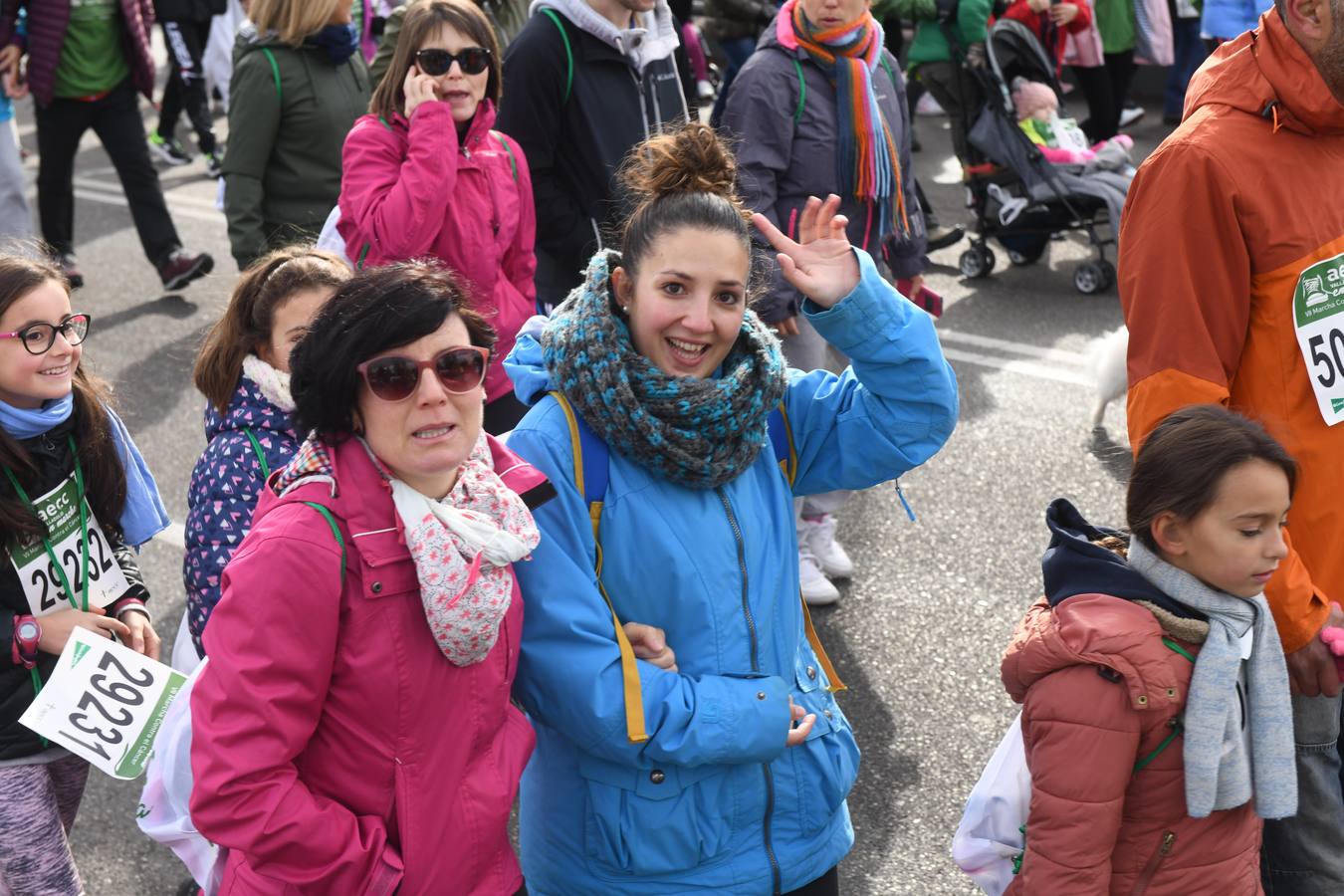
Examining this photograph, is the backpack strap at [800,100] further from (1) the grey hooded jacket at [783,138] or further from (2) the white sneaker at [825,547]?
(2) the white sneaker at [825,547]

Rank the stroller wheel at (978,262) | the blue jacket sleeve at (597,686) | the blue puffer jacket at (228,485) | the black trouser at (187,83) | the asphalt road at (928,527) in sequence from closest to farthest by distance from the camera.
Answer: the blue jacket sleeve at (597,686) → the blue puffer jacket at (228,485) → the asphalt road at (928,527) → the stroller wheel at (978,262) → the black trouser at (187,83)

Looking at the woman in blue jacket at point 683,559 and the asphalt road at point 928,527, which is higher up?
the woman in blue jacket at point 683,559

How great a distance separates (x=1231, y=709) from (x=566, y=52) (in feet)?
9.32

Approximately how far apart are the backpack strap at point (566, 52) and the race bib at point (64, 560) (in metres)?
2.07

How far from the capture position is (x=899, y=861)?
362 cm

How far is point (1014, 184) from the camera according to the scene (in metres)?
7.93

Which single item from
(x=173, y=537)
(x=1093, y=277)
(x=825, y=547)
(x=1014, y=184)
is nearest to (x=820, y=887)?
(x=825, y=547)

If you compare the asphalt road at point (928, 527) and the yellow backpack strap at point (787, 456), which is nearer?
the yellow backpack strap at point (787, 456)

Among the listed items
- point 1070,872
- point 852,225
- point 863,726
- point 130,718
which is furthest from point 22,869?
point 852,225

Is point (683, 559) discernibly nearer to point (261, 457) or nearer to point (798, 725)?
point (798, 725)

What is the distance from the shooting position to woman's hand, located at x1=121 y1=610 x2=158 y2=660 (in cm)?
304

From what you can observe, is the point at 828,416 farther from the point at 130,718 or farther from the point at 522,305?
the point at 522,305

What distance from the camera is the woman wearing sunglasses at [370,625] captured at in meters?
2.02

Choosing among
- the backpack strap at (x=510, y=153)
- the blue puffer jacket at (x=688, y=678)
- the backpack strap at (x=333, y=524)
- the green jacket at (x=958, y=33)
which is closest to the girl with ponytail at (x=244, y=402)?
the blue puffer jacket at (x=688, y=678)
